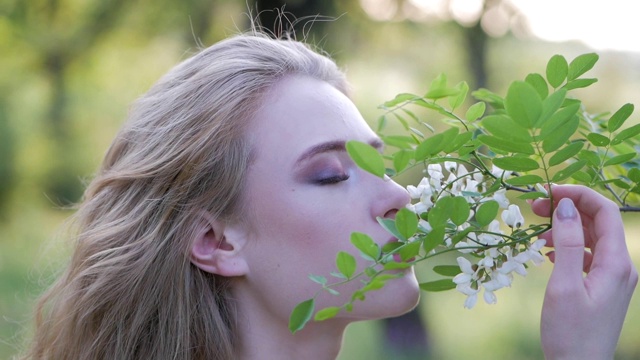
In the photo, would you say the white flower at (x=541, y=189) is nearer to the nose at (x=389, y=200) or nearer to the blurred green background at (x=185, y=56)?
the nose at (x=389, y=200)

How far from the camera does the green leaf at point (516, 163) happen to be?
0.96 m

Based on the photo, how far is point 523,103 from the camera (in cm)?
84

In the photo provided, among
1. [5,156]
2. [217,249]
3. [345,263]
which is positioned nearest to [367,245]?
[345,263]

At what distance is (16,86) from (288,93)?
11.7ft

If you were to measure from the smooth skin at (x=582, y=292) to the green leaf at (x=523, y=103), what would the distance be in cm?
18

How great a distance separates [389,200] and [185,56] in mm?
3220

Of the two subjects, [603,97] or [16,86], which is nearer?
[603,97]

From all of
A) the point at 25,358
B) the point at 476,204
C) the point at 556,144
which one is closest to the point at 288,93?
the point at 476,204

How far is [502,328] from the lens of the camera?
14.4ft

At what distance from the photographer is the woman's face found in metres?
1.19

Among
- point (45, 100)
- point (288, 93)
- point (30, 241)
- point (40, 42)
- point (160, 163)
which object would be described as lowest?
point (30, 241)

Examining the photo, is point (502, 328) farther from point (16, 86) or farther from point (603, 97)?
point (16, 86)

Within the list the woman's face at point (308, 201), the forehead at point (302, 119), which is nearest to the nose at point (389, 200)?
the woman's face at point (308, 201)

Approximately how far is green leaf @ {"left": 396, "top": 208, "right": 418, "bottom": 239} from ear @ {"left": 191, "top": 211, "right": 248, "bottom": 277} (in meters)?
0.44
